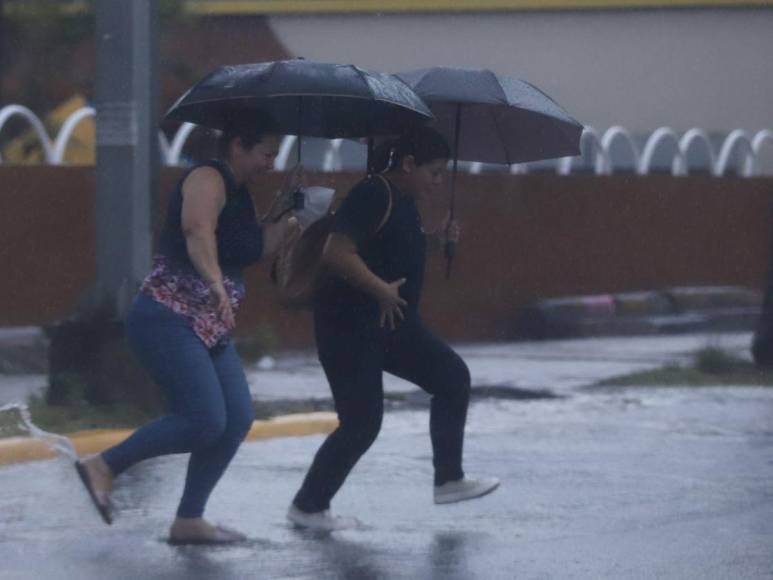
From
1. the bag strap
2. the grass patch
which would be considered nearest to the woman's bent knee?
the bag strap

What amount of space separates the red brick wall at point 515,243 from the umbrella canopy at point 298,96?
659 centimetres

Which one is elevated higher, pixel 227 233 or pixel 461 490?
pixel 227 233

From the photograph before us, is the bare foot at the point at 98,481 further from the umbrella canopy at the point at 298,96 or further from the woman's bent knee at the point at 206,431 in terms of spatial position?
the umbrella canopy at the point at 298,96

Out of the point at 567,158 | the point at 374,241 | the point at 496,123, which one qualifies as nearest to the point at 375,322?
the point at 374,241

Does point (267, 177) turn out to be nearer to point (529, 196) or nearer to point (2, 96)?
point (529, 196)

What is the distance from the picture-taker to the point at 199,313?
20.4 ft

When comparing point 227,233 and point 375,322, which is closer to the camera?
point 227,233

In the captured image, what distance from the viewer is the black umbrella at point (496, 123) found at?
23.2ft

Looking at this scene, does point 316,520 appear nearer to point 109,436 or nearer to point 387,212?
point 387,212

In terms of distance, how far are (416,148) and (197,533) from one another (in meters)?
1.64

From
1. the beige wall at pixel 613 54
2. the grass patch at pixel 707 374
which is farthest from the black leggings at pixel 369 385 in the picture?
the beige wall at pixel 613 54

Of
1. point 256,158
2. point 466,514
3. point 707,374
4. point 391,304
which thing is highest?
point 256,158

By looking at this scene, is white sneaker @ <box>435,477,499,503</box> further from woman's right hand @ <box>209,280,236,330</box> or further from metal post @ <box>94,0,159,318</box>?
metal post @ <box>94,0,159,318</box>

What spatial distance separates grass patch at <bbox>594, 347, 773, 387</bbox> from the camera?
13.0 m
